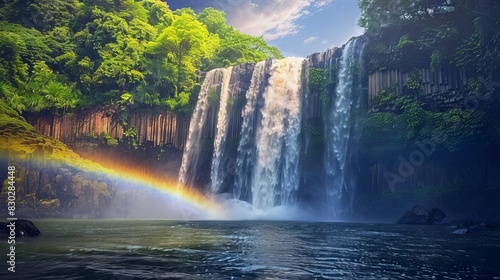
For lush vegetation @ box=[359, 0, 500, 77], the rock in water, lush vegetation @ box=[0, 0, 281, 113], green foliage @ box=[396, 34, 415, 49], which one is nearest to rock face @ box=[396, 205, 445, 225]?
lush vegetation @ box=[359, 0, 500, 77]

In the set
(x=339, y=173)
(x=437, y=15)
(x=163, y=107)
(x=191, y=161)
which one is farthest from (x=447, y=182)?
(x=163, y=107)

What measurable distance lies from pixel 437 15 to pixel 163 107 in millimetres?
27116

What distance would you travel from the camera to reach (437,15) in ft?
82.9

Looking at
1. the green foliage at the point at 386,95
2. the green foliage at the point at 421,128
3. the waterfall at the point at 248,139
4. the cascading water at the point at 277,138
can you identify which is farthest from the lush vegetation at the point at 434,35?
the waterfall at the point at 248,139

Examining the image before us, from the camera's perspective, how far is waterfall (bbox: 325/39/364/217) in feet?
89.7

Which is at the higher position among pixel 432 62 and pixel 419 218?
pixel 432 62

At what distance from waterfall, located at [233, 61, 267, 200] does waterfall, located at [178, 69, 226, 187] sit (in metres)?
4.67

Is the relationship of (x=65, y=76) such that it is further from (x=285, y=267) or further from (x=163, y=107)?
(x=285, y=267)

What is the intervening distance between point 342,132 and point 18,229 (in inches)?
920

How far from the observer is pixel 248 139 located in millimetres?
31969

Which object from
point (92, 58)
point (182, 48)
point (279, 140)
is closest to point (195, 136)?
point (279, 140)

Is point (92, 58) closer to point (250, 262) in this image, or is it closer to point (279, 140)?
point (279, 140)

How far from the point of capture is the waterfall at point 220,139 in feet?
108

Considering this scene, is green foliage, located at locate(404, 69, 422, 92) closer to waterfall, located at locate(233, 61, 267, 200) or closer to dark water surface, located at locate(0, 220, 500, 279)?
waterfall, located at locate(233, 61, 267, 200)
